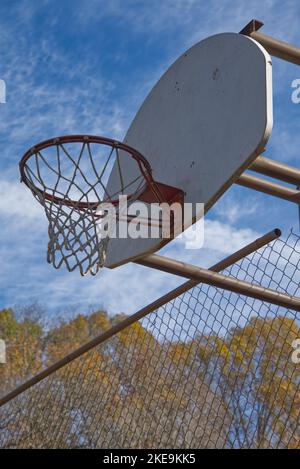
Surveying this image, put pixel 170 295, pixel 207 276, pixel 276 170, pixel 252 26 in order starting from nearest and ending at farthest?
pixel 276 170 → pixel 252 26 → pixel 207 276 → pixel 170 295

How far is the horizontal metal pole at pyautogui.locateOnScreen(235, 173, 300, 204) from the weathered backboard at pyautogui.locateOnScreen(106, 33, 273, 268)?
16cm

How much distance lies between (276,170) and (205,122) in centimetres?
51

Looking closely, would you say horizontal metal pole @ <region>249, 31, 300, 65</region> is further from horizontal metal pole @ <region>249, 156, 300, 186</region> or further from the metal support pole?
horizontal metal pole @ <region>249, 156, 300, 186</region>

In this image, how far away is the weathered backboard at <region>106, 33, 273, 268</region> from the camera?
2.66 m

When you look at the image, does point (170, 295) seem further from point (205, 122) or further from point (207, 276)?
point (205, 122)

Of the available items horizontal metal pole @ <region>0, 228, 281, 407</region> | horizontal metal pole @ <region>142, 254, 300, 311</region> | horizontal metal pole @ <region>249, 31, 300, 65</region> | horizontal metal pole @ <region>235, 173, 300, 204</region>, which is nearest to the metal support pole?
horizontal metal pole @ <region>249, 31, 300, 65</region>

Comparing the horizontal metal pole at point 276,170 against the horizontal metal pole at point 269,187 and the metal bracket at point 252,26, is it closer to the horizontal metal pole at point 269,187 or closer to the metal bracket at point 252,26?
the horizontal metal pole at point 269,187

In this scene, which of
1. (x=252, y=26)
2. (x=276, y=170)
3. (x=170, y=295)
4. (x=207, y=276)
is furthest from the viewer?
(x=170, y=295)

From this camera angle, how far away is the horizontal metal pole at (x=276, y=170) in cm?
267

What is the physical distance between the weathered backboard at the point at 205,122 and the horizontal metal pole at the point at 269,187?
156 millimetres

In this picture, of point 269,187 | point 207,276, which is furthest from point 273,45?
point 207,276

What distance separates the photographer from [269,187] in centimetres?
299

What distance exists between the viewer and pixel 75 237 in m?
2.86
